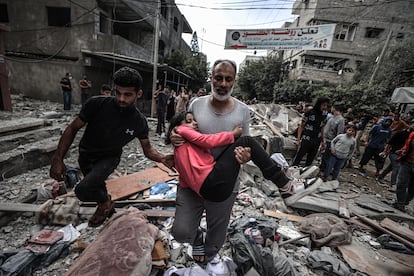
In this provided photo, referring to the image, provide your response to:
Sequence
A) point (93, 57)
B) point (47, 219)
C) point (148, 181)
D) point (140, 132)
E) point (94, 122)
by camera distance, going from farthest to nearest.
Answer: point (93, 57)
point (148, 181)
point (47, 219)
point (140, 132)
point (94, 122)

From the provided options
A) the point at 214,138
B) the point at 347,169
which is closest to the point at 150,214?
the point at 214,138

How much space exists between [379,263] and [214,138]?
2.89 m

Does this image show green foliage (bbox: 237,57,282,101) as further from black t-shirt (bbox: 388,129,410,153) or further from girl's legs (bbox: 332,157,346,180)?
girl's legs (bbox: 332,157,346,180)

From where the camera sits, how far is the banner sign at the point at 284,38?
1088 centimetres

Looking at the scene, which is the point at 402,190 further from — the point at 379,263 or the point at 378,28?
the point at 378,28

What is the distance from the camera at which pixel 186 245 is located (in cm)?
229

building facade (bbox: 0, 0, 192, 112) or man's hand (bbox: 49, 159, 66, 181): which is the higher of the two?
building facade (bbox: 0, 0, 192, 112)

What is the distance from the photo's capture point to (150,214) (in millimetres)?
2664

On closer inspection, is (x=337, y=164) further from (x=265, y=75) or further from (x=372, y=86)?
(x=265, y=75)

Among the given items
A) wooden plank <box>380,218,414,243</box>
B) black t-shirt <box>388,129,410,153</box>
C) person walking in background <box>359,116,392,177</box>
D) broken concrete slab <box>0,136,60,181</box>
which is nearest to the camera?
wooden plank <box>380,218,414,243</box>

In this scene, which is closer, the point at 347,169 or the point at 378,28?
the point at 347,169

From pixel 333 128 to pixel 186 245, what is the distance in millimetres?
4770

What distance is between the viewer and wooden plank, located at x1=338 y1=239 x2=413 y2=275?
227 cm

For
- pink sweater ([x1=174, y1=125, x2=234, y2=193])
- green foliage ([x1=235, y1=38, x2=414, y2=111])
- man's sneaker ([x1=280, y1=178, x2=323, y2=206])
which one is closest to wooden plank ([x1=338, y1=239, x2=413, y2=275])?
man's sneaker ([x1=280, y1=178, x2=323, y2=206])
